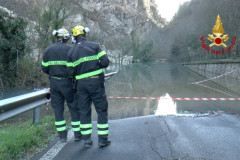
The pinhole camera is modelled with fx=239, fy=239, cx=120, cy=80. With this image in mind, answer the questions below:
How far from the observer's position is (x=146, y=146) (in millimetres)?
3891

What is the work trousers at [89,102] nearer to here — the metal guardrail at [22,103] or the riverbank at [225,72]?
the metal guardrail at [22,103]

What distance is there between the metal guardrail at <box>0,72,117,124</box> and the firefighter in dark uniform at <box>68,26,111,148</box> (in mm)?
990

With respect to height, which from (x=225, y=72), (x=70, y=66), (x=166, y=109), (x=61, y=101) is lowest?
(x=166, y=109)

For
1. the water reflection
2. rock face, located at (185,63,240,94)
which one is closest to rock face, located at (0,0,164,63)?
rock face, located at (185,63,240,94)

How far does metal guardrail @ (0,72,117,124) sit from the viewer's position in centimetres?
363

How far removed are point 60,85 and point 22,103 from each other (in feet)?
2.36

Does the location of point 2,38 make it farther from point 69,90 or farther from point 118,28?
point 118,28

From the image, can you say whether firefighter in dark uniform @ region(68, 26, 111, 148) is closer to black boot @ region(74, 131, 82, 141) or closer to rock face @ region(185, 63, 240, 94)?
black boot @ region(74, 131, 82, 141)

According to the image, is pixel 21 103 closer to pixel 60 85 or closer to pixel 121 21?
pixel 60 85

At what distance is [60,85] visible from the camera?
14.3 ft

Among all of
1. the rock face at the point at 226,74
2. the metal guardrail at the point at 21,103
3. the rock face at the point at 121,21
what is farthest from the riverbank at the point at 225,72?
the rock face at the point at 121,21

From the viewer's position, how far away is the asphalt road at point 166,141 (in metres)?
3.54

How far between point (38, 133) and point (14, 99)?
915 mm

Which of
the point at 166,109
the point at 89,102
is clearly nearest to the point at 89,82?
the point at 89,102
